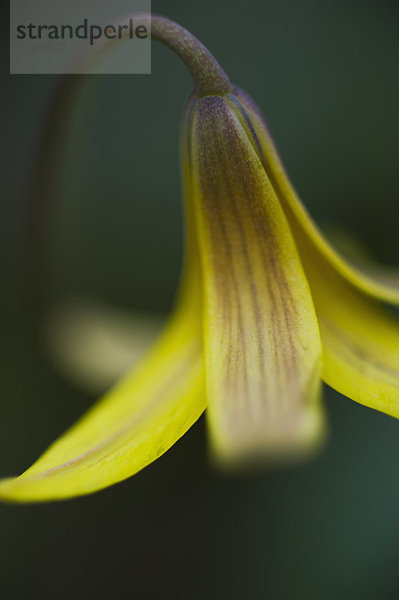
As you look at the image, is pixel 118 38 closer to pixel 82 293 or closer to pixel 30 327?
pixel 30 327

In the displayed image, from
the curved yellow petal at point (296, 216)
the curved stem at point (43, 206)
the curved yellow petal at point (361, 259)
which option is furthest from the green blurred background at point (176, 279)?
the curved yellow petal at point (296, 216)

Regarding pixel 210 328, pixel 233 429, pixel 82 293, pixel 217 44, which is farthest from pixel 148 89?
pixel 233 429

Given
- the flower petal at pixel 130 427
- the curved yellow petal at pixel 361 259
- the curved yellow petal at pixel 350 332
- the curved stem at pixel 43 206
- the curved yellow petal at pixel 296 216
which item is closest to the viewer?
the flower petal at pixel 130 427

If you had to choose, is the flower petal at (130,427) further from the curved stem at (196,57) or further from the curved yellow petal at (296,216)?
the curved stem at (196,57)

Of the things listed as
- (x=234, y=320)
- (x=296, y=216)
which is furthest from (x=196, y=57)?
(x=234, y=320)

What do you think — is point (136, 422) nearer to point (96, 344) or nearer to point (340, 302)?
point (340, 302)

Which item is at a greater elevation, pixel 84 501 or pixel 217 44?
pixel 217 44

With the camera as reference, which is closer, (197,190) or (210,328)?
(210,328)

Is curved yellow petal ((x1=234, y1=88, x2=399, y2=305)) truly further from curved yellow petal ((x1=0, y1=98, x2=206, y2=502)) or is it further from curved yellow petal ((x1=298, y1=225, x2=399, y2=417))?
curved yellow petal ((x1=0, y1=98, x2=206, y2=502))
